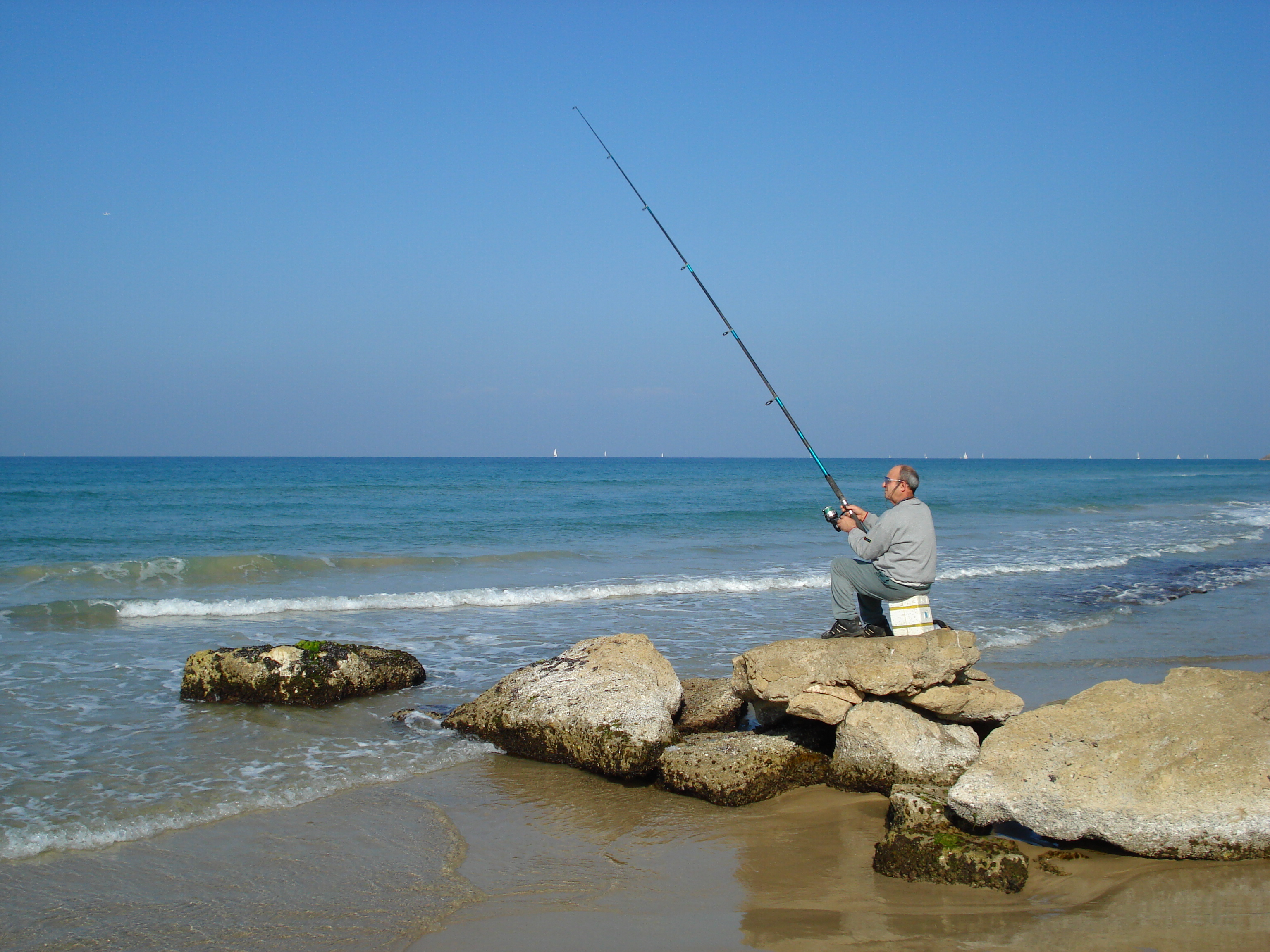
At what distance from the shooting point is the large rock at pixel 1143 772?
4.14m

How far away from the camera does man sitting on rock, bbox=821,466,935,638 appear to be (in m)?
5.92

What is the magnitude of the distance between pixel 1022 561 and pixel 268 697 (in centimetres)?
1483

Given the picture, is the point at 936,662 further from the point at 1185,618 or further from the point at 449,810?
the point at 1185,618

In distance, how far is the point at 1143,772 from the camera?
14.2ft

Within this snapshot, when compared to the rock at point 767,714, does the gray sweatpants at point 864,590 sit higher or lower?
higher

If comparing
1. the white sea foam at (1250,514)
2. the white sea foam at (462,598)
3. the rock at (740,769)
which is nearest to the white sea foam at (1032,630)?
the white sea foam at (462,598)

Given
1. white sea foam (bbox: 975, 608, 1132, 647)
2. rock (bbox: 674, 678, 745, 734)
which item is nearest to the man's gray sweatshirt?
rock (bbox: 674, 678, 745, 734)

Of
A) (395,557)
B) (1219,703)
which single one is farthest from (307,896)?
(395,557)

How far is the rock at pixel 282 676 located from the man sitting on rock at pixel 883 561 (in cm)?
414

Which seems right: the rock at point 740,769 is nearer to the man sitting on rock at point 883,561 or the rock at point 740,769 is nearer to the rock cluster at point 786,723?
the rock cluster at point 786,723

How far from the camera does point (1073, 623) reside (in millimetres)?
10734

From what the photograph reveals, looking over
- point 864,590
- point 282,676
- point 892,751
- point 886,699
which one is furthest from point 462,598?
point 892,751

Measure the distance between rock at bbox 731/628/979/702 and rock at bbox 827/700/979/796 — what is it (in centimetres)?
18

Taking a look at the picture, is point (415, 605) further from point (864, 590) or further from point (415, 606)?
point (864, 590)
